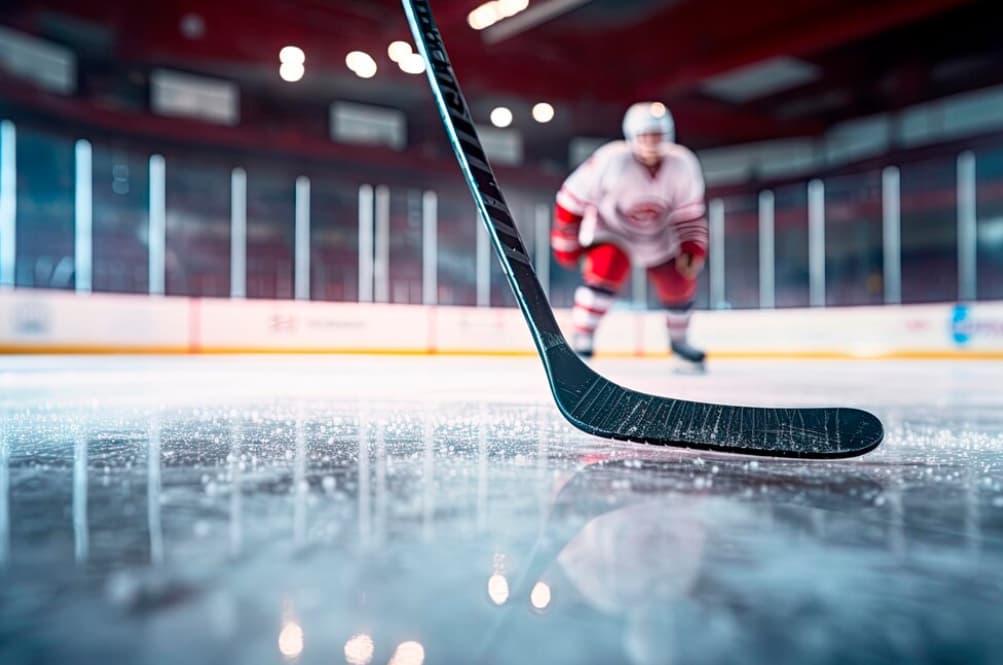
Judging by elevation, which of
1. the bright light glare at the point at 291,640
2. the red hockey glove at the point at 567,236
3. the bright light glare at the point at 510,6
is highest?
the bright light glare at the point at 510,6

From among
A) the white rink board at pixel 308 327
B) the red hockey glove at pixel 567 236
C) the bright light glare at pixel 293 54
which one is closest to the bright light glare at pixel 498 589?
the red hockey glove at pixel 567 236

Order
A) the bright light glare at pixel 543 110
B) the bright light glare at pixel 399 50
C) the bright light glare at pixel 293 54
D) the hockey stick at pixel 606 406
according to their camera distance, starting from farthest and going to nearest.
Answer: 1. the bright light glare at pixel 543 110
2. the bright light glare at pixel 293 54
3. the bright light glare at pixel 399 50
4. the hockey stick at pixel 606 406

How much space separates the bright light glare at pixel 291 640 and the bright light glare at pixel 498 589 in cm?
10

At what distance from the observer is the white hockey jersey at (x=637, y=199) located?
134 inches

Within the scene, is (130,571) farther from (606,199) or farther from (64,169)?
(64,169)

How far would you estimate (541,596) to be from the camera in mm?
386

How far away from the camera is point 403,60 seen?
7156 millimetres

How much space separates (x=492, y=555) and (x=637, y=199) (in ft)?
10.2

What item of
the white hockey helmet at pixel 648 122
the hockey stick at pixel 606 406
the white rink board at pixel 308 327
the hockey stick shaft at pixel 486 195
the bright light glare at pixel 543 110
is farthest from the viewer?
the bright light glare at pixel 543 110

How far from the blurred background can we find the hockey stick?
5.62 meters

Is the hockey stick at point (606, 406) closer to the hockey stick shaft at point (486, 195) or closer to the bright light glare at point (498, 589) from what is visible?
the hockey stick shaft at point (486, 195)

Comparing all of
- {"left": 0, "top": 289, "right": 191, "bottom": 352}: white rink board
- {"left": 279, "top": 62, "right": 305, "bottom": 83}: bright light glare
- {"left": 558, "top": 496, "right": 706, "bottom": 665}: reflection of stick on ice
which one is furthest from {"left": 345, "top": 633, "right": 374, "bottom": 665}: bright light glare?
{"left": 279, "top": 62, "right": 305, "bottom": 83}: bright light glare

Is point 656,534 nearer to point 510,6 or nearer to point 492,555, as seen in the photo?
point 492,555

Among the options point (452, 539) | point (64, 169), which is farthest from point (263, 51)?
point (452, 539)
